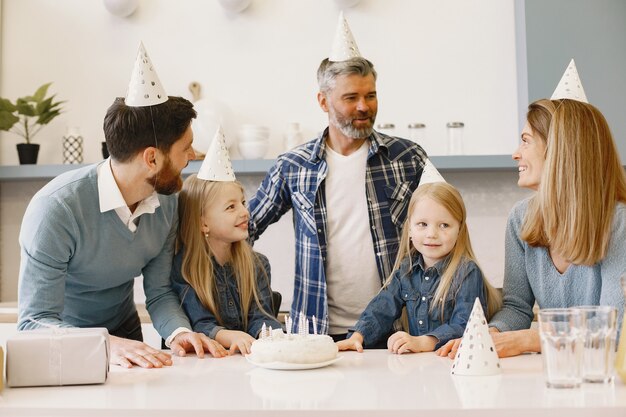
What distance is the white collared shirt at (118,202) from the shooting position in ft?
6.59

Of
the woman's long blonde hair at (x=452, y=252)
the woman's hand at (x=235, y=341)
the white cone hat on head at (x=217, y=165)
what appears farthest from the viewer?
the white cone hat on head at (x=217, y=165)

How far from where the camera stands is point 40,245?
75.0 inches

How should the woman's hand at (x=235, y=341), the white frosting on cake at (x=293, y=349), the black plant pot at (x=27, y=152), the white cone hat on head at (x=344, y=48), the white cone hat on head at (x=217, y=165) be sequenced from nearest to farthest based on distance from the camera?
1. the white frosting on cake at (x=293, y=349)
2. the woman's hand at (x=235, y=341)
3. the white cone hat on head at (x=217, y=165)
4. the white cone hat on head at (x=344, y=48)
5. the black plant pot at (x=27, y=152)

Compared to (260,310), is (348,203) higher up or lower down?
higher up

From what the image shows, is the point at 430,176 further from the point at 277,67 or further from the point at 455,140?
the point at 277,67

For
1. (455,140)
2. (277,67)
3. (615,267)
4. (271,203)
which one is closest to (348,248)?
(271,203)

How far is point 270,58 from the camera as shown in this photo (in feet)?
12.8

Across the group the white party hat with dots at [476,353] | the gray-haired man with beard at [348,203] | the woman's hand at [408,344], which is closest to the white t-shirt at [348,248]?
the gray-haired man with beard at [348,203]

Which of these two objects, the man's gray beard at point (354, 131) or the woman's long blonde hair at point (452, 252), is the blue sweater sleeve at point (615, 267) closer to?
the woman's long blonde hair at point (452, 252)

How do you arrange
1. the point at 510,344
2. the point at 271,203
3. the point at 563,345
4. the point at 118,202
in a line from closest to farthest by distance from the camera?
1. the point at 563,345
2. the point at 510,344
3. the point at 118,202
4. the point at 271,203

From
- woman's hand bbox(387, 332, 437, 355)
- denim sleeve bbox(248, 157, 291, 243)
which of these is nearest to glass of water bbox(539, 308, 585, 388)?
woman's hand bbox(387, 332, 437, 355)

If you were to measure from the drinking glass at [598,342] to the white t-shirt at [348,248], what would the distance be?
3.90 ft

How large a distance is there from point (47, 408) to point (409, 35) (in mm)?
2893

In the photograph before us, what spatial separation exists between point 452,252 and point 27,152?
92.3 inches
